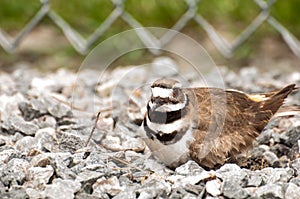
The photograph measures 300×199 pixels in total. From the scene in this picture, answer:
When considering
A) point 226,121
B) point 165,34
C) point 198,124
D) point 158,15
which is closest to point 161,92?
point 198,124

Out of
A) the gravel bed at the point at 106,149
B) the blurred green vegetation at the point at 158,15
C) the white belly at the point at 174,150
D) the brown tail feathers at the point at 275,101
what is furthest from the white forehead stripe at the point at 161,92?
the blurred green vegetation at the point at 158,15

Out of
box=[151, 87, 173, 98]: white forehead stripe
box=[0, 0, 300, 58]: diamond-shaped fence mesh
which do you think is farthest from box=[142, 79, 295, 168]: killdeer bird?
box=[0, 0, 300, 58]: diamond-shaped fence mesh

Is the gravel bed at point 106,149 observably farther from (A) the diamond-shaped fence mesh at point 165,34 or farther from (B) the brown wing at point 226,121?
(A) the diamond-shaped fence mesh at point 165,34

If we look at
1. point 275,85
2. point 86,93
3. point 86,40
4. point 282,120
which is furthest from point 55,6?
point 282,120

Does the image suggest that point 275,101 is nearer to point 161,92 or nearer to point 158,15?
point 161,92

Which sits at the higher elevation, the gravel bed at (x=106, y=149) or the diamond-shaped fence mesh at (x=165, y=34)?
the diamond-shaped fence mesh at (x=165, y=34)

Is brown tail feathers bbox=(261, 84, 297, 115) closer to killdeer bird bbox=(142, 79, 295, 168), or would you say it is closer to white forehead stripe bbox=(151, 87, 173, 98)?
killdeer bird bbox=(142, 79, 295, 168)
